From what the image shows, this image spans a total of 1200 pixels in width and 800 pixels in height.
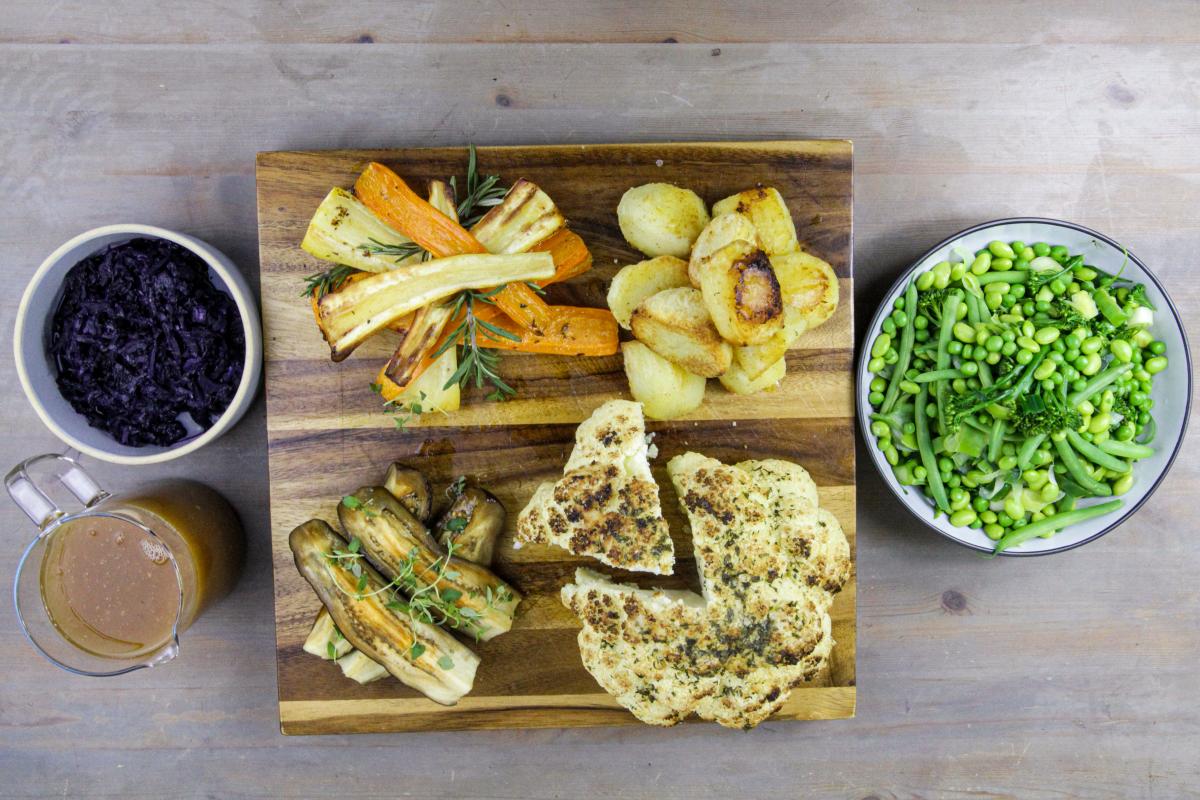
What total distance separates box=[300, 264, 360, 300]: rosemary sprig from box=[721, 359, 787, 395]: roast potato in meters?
1.20

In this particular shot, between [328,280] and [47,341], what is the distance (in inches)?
35.8

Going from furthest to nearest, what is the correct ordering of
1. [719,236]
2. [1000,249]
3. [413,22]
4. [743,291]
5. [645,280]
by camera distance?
[413,22], [1000,249], [645,280], [719,236], [743,291]

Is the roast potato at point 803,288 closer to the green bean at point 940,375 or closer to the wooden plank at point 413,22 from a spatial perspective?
the green bean at point 940,375

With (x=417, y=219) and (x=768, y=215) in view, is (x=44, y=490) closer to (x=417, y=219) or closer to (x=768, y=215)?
(x=417, y=219)

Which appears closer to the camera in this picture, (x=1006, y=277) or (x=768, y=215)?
(x=768, y=215)

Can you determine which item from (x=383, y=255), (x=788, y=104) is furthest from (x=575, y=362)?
(x=788, y=104)

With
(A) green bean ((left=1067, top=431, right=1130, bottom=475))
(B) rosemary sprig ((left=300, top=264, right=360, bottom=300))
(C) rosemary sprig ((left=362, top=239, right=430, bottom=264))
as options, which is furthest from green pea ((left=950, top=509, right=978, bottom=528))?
(B) rosemary sprig ((left=300, top=264, right=360, bottom=300))

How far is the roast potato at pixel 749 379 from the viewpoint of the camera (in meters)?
2.33

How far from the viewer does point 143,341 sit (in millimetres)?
2400

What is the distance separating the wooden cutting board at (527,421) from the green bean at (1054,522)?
1.68 feet

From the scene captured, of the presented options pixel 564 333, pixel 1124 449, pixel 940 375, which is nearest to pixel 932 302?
pixel 940 375

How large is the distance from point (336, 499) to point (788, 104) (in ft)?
6.70

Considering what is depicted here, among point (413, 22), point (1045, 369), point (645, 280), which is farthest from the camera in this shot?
point (413, 22)

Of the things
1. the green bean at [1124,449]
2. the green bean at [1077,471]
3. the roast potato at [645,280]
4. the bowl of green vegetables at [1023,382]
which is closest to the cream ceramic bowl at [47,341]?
the roast potato at [645,280]
